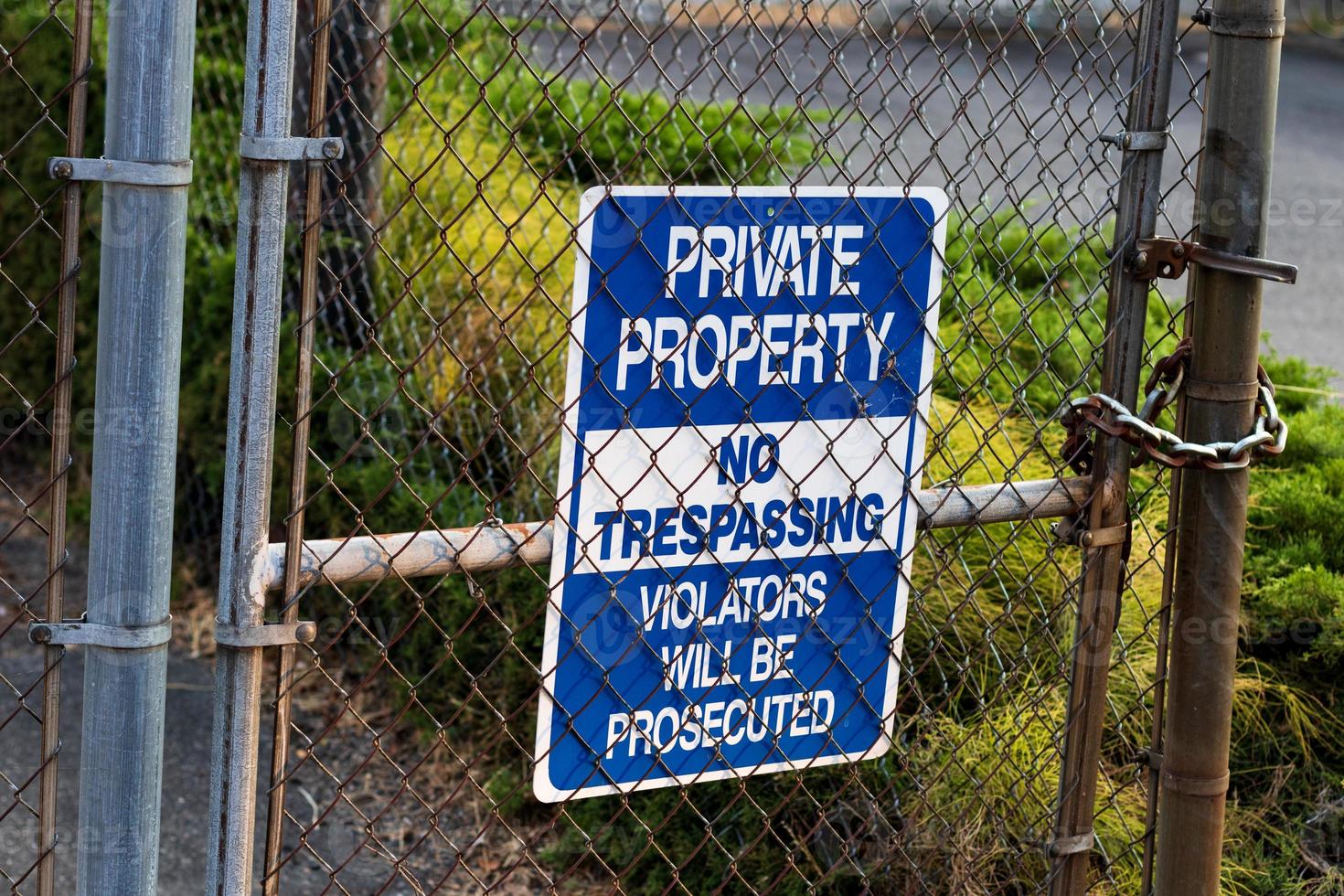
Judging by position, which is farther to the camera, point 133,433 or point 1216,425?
point 1216,425

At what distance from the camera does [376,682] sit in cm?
425

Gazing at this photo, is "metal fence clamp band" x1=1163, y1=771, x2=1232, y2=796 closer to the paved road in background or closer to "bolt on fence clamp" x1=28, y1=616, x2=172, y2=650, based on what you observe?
"bolt on fence clamp" x1=28, y1=616, x2=172, y2=650

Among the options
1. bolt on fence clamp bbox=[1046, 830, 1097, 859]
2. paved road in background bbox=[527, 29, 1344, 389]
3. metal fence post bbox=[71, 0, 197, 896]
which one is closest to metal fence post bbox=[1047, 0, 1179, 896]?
bolt on fence clamp bbox=[1046, 830, 1097, 859]

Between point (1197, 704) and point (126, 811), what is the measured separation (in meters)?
1.63

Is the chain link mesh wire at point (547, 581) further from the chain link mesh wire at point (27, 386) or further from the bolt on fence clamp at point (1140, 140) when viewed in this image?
the chain link mesh wire at point (27, 386)

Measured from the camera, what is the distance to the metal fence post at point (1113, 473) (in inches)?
87.7

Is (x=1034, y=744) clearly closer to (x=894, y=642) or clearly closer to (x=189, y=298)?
(x=894, y=642)

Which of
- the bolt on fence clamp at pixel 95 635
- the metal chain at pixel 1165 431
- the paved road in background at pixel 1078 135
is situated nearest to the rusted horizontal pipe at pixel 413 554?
the bolt on fence clamp at pixel 95 635

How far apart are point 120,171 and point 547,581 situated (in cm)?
218

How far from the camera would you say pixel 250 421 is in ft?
5.74

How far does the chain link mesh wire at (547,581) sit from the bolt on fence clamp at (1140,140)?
7cm

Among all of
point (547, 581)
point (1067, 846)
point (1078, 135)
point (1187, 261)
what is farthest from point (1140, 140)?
point (1078, 135)

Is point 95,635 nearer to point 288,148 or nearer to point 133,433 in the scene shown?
point 133,433

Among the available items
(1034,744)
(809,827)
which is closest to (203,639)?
(809,827)
